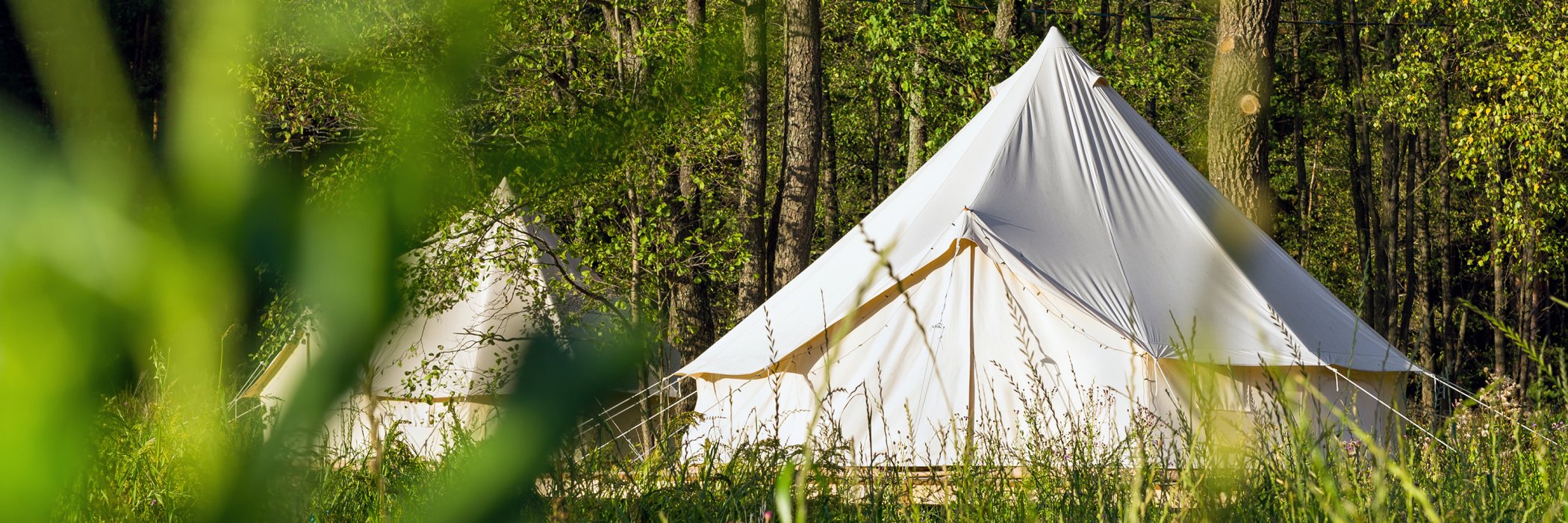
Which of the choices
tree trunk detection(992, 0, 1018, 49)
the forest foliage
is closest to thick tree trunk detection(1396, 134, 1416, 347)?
tree trunk detection(992, 0, 1018, 49)

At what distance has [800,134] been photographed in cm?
1049

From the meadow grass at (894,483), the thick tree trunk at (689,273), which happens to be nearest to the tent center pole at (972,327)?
the meadow grass at (894,483)

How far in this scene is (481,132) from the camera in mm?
323

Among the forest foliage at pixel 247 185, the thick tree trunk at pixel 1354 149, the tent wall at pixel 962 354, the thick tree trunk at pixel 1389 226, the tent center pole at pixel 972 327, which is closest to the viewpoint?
the forest foliage at pixel 247 185

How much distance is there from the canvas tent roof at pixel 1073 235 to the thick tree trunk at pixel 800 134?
2.45 metres

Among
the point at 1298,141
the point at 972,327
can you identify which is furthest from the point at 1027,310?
the point at 1298,141

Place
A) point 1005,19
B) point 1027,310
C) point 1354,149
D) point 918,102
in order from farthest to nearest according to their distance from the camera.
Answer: point 1354,149 < point 1005,19 < point 918,102 < point 1027,310

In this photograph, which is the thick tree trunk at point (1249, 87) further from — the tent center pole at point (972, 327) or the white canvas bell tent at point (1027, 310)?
the tent center pole at point (972, 327)

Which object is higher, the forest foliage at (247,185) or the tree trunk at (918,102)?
the tree trunk at (918,102)

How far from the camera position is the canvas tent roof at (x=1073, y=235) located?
6.37m

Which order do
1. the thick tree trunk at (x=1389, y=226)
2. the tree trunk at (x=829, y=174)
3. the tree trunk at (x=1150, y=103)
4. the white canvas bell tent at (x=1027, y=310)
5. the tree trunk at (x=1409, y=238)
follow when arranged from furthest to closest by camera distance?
1. the tree trunk at (x=829, y=174)
2. the tree trunk at (x=1409, y=238)
3. the thick tree trunk at (x=1389, y=226)
4. the tree trunk at (x=1150, y=103)
5. the white canvas bell tent at (x=1027, y=310)

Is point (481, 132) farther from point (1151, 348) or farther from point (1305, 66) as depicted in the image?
point (1305, 66)

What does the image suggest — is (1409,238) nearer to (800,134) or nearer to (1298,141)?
(1298,141)

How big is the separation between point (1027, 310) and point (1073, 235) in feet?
1.60
